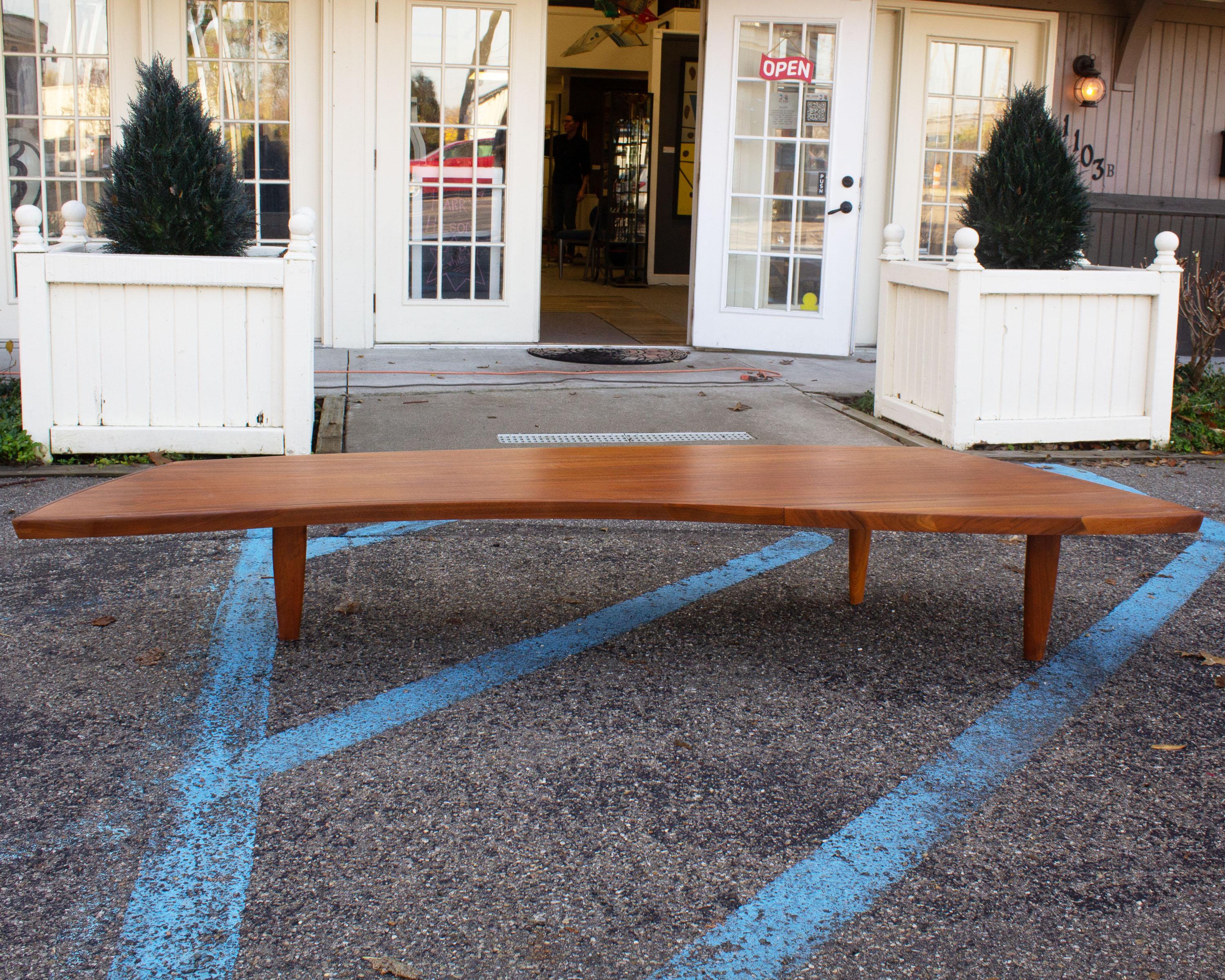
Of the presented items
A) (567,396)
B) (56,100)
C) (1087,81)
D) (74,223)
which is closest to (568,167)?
(1087,81)

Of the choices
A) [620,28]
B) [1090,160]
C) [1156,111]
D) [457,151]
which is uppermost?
[620,28]

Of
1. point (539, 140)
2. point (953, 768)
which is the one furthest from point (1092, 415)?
point (539, 140)

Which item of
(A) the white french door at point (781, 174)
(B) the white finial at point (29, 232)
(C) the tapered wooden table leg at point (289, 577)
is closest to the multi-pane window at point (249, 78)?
(A) the white french door at point (781, 174)

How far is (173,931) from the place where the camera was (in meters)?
1.95

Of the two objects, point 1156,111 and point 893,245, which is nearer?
point 893,245

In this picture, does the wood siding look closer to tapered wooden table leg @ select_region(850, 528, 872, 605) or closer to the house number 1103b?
the house number 1103b

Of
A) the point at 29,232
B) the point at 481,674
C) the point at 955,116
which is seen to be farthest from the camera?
the point at 955,116

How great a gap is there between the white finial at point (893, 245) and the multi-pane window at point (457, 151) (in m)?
2.93

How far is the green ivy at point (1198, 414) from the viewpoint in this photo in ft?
19.1

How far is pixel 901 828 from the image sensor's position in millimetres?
2324

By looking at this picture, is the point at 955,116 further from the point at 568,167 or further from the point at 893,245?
the point at 568,167

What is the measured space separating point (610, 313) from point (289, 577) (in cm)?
768

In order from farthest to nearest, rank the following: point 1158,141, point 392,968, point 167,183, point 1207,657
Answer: point 1158,141 < point 167,183 < point 1207,657 < point 392,968

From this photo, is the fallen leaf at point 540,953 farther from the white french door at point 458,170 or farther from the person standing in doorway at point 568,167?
the person standing in doorway at point 568,167
